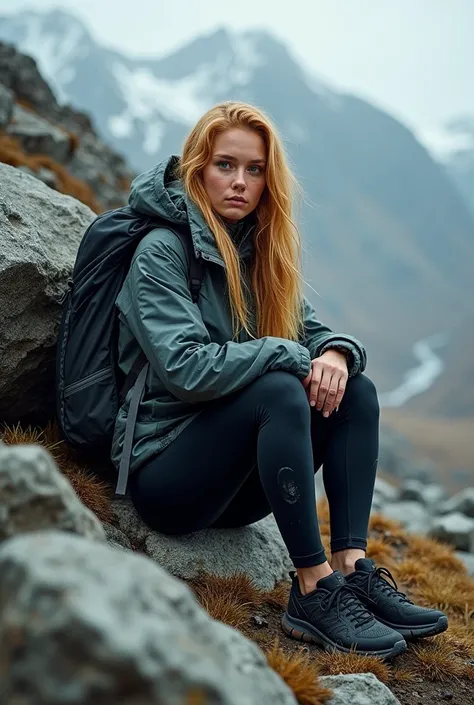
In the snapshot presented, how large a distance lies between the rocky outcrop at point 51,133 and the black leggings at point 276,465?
772 cm

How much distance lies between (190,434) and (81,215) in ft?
7.79

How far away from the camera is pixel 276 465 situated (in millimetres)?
3578

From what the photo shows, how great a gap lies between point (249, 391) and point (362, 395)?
899 millimetres

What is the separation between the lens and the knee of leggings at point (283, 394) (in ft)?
11.7

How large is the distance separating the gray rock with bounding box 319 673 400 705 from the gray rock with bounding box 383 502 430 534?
22.4 ft

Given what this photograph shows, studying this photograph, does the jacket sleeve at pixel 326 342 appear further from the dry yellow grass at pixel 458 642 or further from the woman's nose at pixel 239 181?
the dry yellow grass at pixel 458 642

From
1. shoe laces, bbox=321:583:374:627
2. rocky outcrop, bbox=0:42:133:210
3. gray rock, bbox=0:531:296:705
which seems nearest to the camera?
gray rock, bbox=0:531:296:705

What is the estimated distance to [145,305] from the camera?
3.79 metres

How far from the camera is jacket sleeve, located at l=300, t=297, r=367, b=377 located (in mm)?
4371

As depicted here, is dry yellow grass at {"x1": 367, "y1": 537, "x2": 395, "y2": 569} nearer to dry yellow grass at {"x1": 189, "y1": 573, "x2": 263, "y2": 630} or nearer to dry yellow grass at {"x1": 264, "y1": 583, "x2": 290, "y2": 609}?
dry yellow grass at {"x1": 264, "y1": 583, "x2": 290, "y2": 609}

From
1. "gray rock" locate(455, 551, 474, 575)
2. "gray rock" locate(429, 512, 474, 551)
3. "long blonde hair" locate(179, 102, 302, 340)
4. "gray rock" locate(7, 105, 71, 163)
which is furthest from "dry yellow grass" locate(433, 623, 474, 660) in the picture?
"gray rock" locate(7, 105, 71, 163)

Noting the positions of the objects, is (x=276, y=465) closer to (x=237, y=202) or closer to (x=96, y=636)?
(x=237, y=202)

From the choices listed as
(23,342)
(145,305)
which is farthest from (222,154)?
(23,342)

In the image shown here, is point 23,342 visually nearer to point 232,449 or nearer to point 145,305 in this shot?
point 145,305
